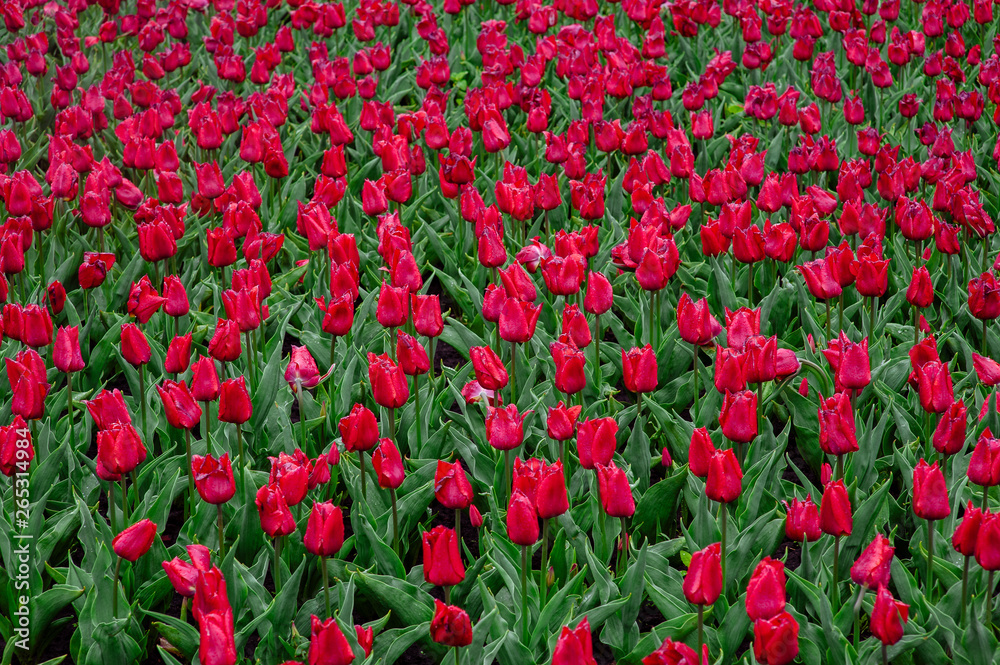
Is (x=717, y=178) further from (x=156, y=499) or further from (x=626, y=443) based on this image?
(x=156, y=499)

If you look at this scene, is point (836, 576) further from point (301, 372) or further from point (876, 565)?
point (301, 372)

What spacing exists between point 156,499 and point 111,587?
1.14 ft

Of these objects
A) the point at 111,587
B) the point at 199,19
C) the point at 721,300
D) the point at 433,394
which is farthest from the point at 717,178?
the point at 199,19

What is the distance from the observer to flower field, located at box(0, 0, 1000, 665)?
2490mm

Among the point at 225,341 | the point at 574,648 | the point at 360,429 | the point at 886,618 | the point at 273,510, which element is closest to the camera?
the point at 574,648

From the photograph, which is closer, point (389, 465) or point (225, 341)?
point (389, 465)

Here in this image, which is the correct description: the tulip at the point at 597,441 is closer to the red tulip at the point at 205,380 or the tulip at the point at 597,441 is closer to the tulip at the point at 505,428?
the tulip at the point at 505,428

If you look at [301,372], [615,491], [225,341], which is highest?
[615,491]

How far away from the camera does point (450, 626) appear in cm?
215

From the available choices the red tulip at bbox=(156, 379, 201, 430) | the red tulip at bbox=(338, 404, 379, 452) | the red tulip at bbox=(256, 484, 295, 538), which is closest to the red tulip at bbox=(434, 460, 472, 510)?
the red tulip at bbox=(338, 404, 379, 452)

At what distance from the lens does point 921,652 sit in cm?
246

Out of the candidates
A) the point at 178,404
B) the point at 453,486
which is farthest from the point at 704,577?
the point at 178,404

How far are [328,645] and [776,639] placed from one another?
82 centimetres

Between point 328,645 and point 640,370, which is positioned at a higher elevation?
point 328,645
